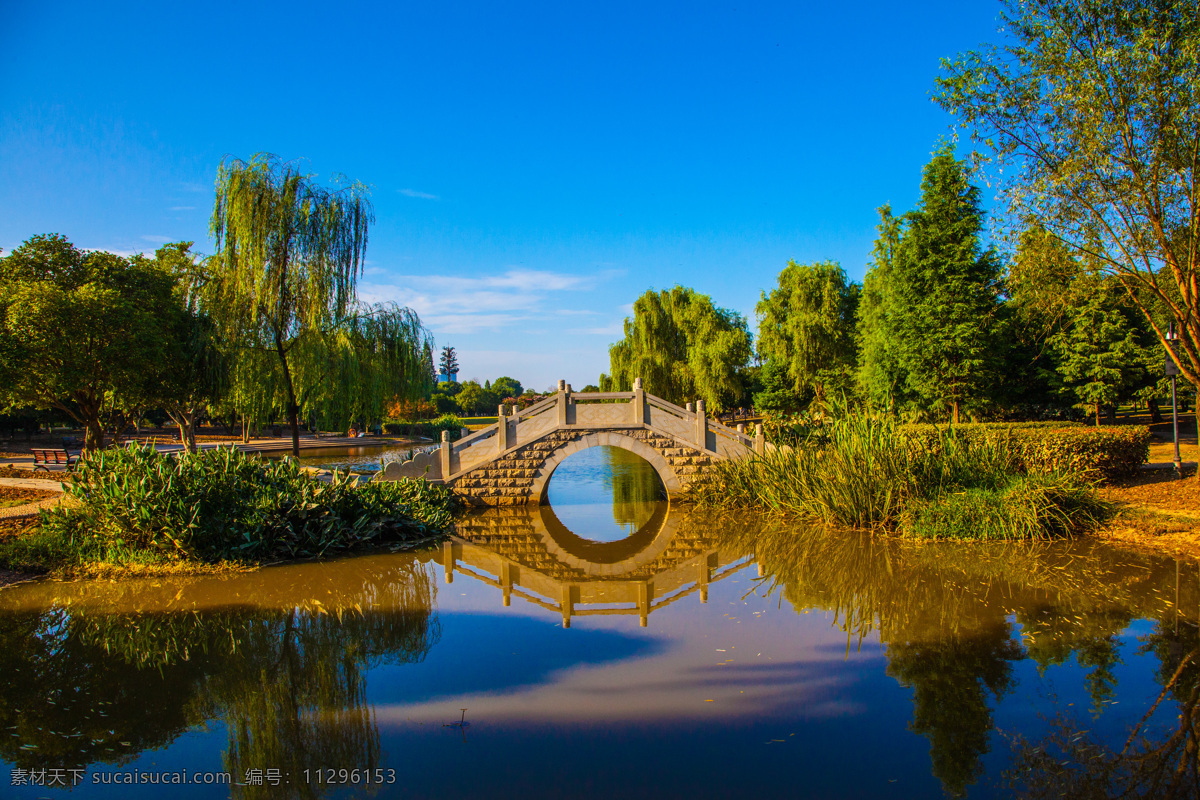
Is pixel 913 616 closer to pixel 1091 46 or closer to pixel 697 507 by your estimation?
pixel 697 507

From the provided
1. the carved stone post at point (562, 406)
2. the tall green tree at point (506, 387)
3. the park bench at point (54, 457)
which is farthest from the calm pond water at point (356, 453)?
the tall green tree at point (506, 387)

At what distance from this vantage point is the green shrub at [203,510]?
337 inches

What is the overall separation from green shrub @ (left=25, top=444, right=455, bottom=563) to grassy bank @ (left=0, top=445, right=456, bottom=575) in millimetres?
13

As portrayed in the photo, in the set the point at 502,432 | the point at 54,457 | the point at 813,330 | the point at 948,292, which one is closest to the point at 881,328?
the point at 948,292

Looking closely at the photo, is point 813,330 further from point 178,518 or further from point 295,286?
point 178,518

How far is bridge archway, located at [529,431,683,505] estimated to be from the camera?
13.9 m

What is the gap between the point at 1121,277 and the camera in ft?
35.1

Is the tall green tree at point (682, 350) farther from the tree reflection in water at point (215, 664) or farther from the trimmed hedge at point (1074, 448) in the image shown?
the tree reflection in water at point (215, 664)

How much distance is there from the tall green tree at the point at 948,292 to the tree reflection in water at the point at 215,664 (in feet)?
55.7

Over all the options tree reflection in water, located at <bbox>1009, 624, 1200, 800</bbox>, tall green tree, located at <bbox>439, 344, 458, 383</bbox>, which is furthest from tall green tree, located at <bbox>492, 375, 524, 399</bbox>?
tree reflection in water, located at <bbox>1009, 624, 1200, 800</bbox>

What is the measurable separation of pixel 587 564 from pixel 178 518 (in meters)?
5.54

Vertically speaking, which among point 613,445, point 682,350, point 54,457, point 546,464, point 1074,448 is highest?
point 682,350

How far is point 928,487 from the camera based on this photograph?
10.3 meters

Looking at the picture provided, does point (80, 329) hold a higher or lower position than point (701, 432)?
higher
